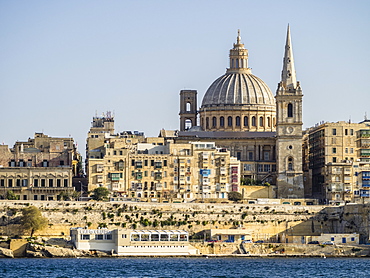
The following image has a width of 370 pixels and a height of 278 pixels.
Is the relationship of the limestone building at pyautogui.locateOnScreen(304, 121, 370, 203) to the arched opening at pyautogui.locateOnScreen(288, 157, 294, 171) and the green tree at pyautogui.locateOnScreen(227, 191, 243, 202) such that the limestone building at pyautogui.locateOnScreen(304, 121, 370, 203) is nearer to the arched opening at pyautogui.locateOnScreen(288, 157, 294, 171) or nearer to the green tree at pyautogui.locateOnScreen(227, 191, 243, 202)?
the arched opening at pyautogui.locateOnScreen(288, 157, 294, 171)

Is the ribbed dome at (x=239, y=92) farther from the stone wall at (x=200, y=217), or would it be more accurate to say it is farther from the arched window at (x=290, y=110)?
the stone wall at (x=200, y=217)

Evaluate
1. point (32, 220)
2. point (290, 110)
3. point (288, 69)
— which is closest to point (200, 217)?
point (32, 220)

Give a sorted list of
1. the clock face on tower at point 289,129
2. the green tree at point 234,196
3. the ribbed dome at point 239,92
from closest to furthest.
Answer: the green tree at point 234,196 → the clock face on tower at point 289,129 → the ribbed dome at point 239,92

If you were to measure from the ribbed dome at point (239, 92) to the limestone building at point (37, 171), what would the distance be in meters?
22.4

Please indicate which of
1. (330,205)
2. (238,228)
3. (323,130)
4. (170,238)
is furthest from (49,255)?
(323,130)

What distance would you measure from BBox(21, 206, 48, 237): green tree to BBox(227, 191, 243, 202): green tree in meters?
20.3

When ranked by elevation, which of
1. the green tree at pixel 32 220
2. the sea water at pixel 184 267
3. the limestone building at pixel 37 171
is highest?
the limestone building at pixel 37 171

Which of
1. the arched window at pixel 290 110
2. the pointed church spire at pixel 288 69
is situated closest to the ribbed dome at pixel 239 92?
the pointed church spire at pixel 288 69

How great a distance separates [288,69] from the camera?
420ft

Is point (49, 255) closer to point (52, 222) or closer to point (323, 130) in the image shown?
point (52, 222)

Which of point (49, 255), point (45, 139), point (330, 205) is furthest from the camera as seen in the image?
point (45, 139)

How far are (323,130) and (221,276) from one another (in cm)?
4386

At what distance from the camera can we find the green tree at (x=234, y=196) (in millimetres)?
119625

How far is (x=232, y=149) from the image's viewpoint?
13112 centimetres
